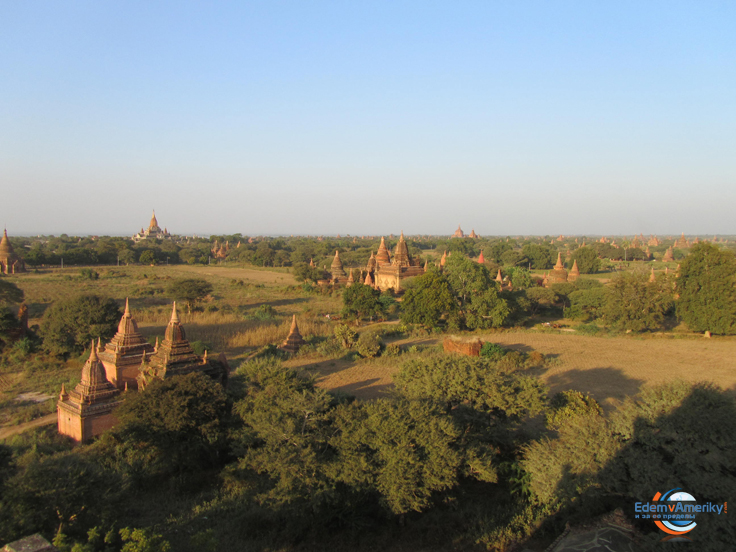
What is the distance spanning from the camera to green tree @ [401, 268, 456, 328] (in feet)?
83.8

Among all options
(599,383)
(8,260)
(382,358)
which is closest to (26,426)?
(382,358)

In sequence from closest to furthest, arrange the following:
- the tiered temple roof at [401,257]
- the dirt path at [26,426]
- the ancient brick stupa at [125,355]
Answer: the dirt path at [26,426], the ancient brick stupa at [125,355], the tiered temple roof at [401,257]

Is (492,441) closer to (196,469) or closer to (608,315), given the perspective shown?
(196,469)

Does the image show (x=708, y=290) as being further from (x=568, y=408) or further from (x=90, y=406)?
(x=90, y=406)

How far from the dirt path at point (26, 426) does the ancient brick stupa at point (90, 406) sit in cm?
105

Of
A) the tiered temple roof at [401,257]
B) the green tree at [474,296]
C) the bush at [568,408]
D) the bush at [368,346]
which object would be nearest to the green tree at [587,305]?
the green tree at [474,296]

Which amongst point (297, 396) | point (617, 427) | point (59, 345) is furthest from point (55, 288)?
point (617, 427)

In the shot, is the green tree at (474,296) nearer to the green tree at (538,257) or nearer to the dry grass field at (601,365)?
the dry grass field at (601,365)

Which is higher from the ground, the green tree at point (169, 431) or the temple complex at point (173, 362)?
the temple complex at point (173, 362)

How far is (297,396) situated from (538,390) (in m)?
5.59

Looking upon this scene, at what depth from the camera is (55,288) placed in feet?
130

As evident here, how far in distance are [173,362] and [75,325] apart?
885 centimetres

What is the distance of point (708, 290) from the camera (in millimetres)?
24703

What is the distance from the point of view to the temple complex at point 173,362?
512 inches
